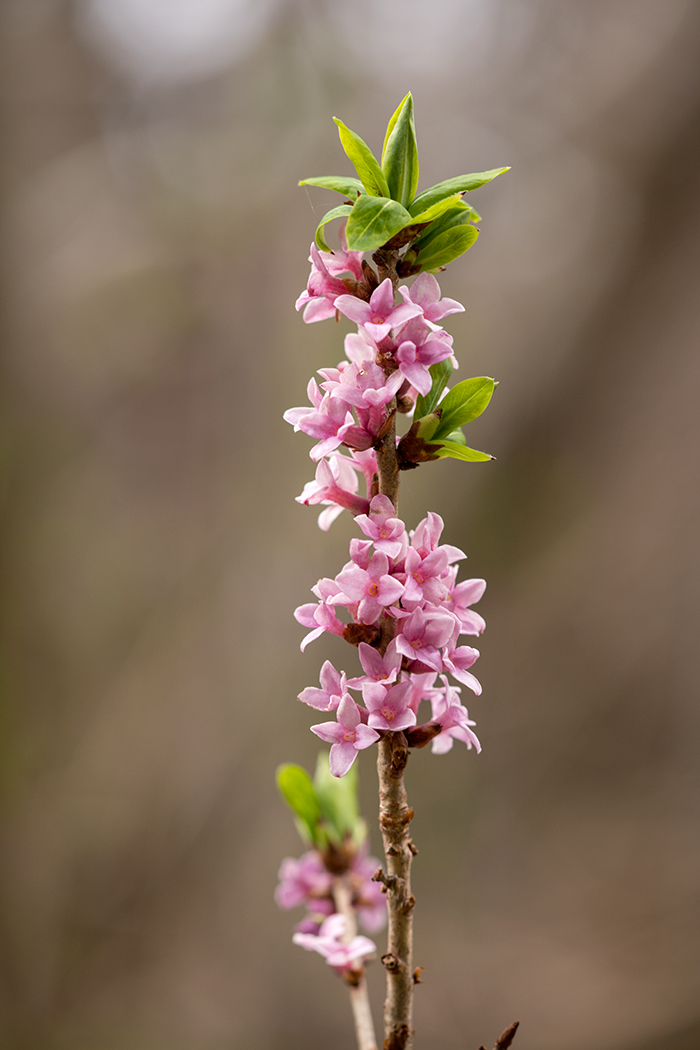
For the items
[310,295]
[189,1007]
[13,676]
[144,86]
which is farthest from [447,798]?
[144,86]

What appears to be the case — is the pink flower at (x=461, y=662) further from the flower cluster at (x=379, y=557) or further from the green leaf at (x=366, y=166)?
the green leaf at (x=366, y=166)

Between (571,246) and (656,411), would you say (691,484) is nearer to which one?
(656,411)

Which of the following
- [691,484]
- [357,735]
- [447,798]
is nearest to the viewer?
[357,735]

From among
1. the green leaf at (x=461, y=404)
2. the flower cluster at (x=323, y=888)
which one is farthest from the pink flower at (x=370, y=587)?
the flower cluster at (x=323, y=888)

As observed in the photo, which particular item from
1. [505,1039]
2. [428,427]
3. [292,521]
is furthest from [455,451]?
[292,521]

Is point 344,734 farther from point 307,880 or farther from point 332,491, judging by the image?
point 307,880

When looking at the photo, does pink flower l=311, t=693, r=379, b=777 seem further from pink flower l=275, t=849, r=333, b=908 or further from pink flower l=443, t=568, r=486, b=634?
pink flower l=275, t=849, r=333, b=908

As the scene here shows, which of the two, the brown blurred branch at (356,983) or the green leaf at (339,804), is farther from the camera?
the green leaf at (339,804)
